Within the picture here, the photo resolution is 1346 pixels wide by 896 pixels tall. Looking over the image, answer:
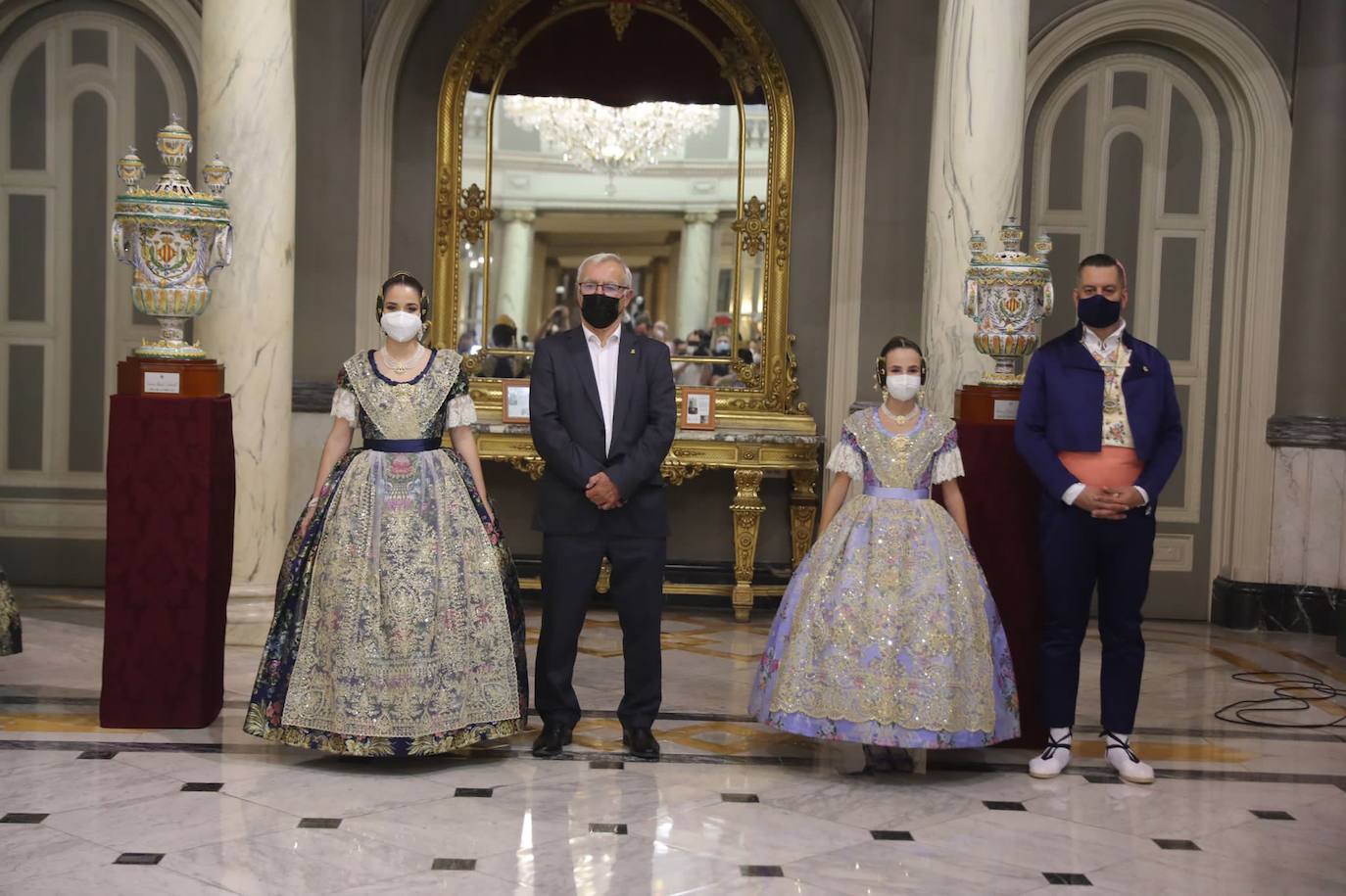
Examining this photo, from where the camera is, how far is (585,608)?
5.23 m

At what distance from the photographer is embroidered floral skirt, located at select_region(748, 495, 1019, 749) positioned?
4824 millimetres

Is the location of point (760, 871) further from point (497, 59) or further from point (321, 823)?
point (497, 59)

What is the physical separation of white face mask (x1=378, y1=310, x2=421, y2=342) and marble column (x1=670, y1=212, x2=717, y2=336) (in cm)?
371

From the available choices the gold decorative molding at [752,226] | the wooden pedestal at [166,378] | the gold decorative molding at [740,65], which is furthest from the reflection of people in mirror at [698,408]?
the wooden pedestal at [166,378]

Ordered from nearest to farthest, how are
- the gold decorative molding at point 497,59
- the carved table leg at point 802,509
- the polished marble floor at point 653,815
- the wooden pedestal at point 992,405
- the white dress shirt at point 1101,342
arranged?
1. the polished marble floor at point 653,815
2. the white dress shirt at point 1101,342
3. the wooden pedestal at point 992,405
4. the carved table leg at point 802,509
5. the gold decorative molding at point 497,59

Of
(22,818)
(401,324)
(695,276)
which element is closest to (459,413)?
(401,324)

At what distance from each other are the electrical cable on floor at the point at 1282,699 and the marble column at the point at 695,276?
3.30 m

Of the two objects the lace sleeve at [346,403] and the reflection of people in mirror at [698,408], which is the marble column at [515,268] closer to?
the reflection of people in mirror at [698,408]

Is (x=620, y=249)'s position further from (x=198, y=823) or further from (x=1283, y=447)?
(x=198, y=823)

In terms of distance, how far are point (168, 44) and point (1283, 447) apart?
6.12 meters

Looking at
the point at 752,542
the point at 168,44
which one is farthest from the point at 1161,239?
the point at 168,44

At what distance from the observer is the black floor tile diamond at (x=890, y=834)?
14.5ft

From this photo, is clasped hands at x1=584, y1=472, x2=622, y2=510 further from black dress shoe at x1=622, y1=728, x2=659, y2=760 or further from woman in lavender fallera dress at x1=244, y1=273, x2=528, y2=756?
black dress shoe at x1=622, y1=728, x2=659, y2=760

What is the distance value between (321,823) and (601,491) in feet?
4.39
